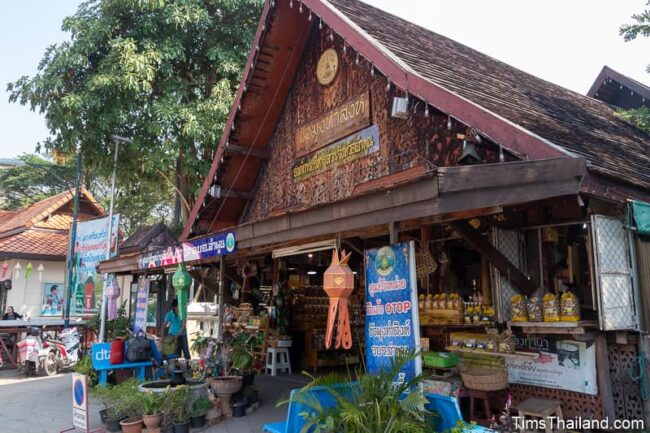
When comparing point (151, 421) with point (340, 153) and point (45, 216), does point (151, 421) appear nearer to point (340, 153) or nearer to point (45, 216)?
point (340, 153)

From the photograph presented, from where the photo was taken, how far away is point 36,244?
67.4 ft

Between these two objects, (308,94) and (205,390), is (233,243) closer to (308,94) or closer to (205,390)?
(205,390)

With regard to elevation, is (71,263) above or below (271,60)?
below

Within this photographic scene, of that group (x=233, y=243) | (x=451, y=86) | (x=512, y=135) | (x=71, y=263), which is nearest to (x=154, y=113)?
(x=71, y=263)

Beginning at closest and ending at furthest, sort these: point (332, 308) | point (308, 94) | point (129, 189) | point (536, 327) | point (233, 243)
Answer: point (332, 308), point (536, 327), point (233, 243), point (308, 94), point (129, 189)

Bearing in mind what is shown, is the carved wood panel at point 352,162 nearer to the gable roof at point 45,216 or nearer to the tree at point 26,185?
the gable roof at point 45,216

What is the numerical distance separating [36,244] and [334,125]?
16394mm

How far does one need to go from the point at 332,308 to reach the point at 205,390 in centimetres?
337

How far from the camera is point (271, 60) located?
10.1 meters

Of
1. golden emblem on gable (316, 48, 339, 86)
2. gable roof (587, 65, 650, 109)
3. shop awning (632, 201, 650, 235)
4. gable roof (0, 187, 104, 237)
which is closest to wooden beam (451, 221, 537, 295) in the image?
shop awning (632, 201, 650, 235)

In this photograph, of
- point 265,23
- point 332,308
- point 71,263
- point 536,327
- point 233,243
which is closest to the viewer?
point 332,308

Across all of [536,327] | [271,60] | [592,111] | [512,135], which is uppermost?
[271,60]

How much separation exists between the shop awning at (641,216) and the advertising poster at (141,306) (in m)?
11.1

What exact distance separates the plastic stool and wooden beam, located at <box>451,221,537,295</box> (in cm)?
674
